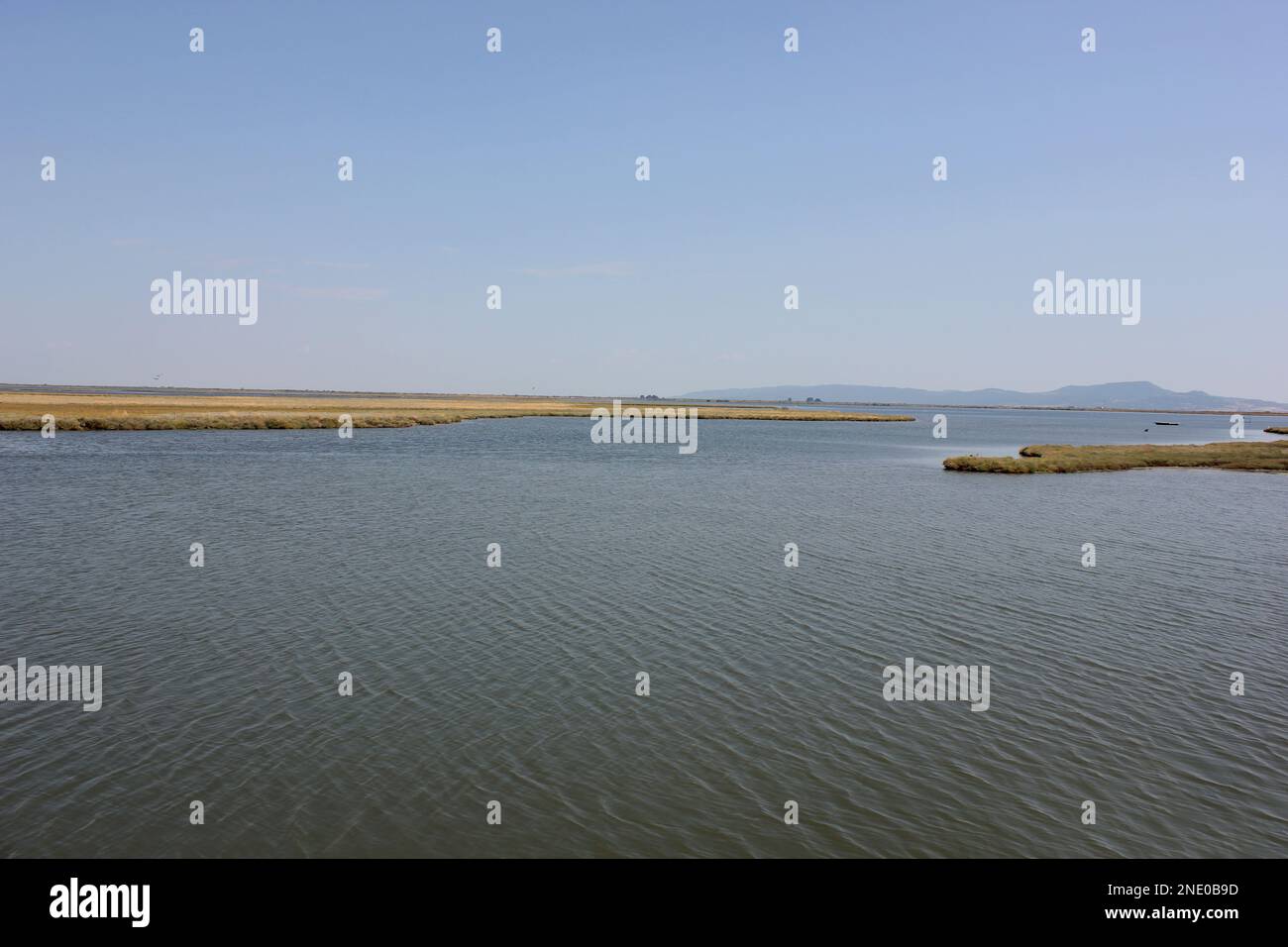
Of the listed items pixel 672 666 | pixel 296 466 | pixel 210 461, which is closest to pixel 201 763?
pixel 672 666

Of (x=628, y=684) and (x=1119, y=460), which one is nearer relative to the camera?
(x=628, y=684)

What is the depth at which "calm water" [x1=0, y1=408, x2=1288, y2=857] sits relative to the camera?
44.2 ft

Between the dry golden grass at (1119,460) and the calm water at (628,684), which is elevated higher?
the dry golden grass at (1119,460)

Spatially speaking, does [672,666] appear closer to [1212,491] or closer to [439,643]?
[439,643]

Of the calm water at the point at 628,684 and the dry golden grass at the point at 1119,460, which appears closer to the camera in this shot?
the calm water at the point at 628,684

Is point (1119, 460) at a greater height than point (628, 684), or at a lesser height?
greater

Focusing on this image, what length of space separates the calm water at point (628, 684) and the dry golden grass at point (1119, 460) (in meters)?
33.7

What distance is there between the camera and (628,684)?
19797 mm

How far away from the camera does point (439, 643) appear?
22.5m

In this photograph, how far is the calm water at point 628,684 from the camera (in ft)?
44.2

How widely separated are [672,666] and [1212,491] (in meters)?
64.3

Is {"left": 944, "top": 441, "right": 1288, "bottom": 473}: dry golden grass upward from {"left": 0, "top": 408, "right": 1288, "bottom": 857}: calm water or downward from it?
upward

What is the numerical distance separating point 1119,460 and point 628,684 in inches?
3435

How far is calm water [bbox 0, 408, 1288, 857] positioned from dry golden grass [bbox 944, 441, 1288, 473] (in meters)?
33.7
